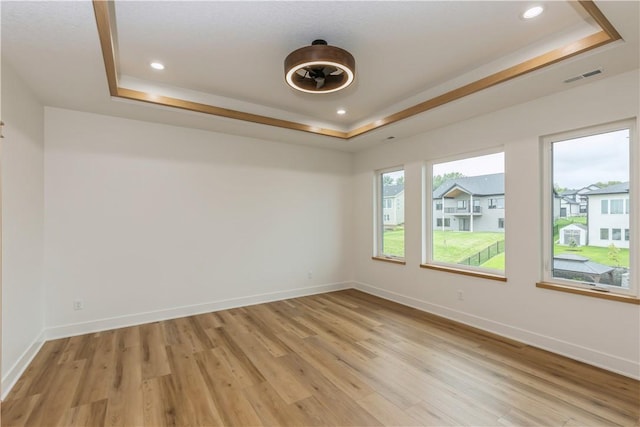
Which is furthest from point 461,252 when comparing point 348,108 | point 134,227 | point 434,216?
point 134,227

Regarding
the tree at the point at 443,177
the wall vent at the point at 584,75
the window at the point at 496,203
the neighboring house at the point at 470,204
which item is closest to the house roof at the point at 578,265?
the neighboring house at the point at 470,204

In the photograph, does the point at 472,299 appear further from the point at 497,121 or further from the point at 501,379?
the point at 497,121

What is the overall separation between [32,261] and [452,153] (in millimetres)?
5084

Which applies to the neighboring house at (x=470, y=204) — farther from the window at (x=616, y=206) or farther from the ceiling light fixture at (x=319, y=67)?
the ceiling light fixture at (x=319, y=67)

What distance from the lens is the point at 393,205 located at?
17.1 ft

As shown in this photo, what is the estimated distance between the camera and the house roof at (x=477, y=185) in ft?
12.1

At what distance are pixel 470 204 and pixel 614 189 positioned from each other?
1446mm

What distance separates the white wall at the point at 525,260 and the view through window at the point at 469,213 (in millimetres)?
200

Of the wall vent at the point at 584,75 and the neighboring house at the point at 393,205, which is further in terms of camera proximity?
the neighboring house at the point at 393,205

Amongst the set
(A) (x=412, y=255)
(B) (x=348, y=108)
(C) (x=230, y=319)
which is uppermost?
(B) (x=348, y=108)

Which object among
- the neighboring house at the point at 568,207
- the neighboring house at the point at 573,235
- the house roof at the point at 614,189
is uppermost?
the house roof at the point at 614,189

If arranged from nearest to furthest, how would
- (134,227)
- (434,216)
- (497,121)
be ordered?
(497,121)
(134,227)
(434,216)

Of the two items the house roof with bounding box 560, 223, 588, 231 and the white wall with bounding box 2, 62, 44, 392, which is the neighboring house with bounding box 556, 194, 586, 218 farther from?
the white wall with bounding box 2, 62, 44, 392

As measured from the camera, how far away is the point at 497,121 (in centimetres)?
355
